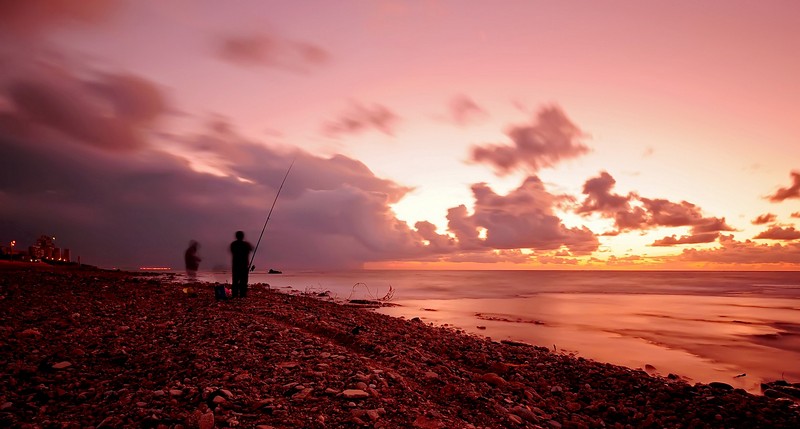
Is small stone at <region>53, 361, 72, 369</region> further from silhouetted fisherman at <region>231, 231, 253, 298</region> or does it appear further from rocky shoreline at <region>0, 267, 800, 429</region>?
silhouetted fisherman at <region>231, 231, 253, 298</region>

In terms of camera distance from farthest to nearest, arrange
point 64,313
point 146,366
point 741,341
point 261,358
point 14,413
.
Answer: point 741,341, point 64,313, point 261,358, point 146,366, point 14,413

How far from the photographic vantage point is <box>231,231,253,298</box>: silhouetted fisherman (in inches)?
640

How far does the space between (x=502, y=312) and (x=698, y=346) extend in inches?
438

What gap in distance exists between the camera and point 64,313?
34.5ft

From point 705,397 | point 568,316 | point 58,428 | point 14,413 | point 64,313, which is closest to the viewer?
point 58,428

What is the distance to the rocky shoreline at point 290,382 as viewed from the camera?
543 centimetres

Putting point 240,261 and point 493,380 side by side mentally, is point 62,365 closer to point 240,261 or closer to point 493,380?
point 493,380

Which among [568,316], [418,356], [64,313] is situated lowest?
[568,316]

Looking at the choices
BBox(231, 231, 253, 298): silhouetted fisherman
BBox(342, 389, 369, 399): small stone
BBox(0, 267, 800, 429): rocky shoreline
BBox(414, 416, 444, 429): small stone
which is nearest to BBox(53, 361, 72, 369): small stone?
BBox(0, 267, 800, 429): rocky shoreline

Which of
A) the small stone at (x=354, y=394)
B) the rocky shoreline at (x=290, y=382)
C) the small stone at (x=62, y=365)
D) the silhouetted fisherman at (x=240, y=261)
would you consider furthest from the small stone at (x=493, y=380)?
the silhouetted fisherman at (x=240, y=261)

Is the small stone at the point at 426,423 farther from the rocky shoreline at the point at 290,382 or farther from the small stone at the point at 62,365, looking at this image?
the small stone at the point at 62,365

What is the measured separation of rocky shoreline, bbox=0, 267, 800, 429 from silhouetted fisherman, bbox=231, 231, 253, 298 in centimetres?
429

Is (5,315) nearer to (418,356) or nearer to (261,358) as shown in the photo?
(261,358)

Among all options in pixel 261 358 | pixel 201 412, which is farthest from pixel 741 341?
pixel 201 412
